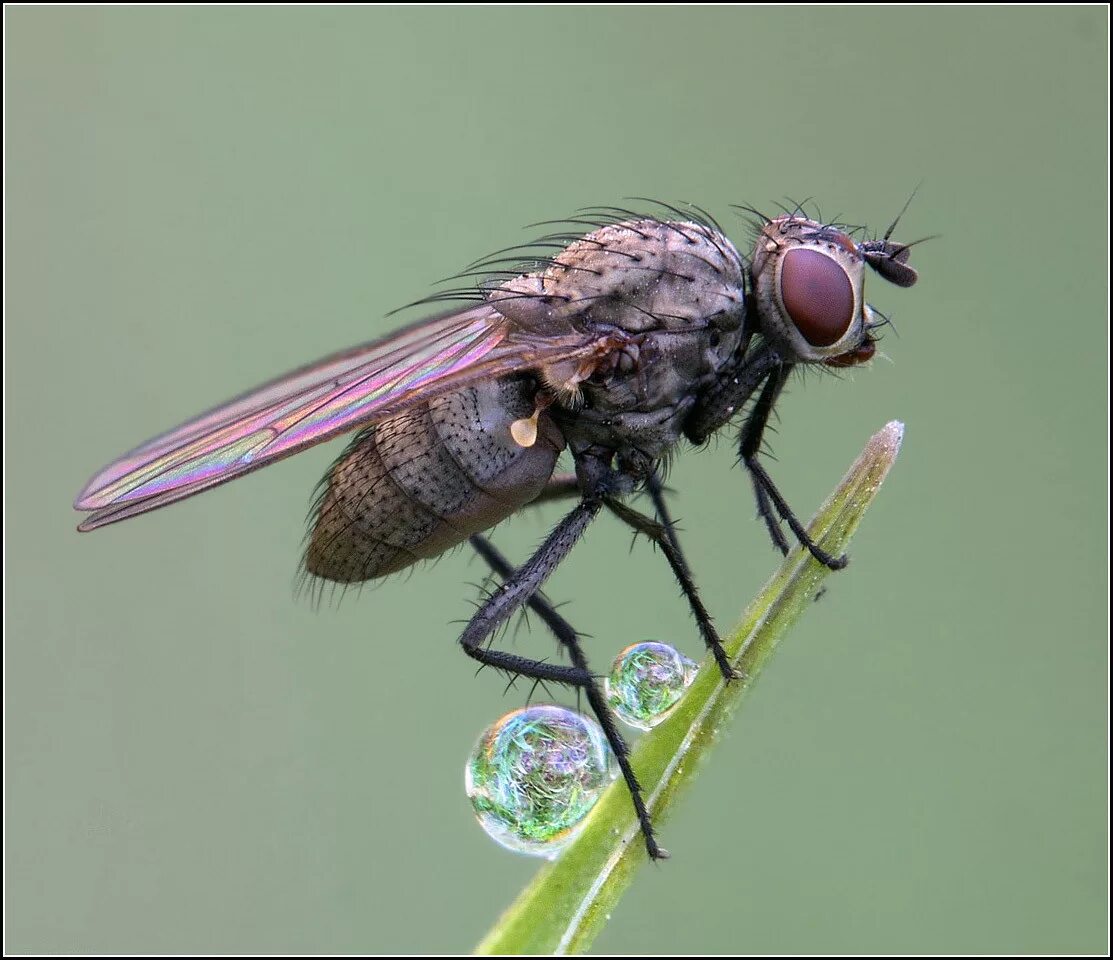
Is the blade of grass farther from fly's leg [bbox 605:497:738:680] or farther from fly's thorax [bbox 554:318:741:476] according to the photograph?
fly's thorax [bbox 554:318:741:476]

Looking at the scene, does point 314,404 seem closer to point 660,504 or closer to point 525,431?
point 525,431

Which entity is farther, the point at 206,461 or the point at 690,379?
the point at 690,379

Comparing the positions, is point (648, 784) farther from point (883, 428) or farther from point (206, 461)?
point (206, 461)

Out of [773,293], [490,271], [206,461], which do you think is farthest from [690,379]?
[206,461]

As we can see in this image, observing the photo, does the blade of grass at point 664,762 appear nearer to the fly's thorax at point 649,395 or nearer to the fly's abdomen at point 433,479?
the fly's thorax at point 649,395

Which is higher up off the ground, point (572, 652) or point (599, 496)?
point (599, 496)

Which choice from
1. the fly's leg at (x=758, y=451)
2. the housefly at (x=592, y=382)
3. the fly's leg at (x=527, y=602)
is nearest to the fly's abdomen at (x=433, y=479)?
the housefly at (x=592, y=382)

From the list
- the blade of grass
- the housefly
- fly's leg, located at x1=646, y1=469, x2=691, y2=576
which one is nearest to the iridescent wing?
the housefly
